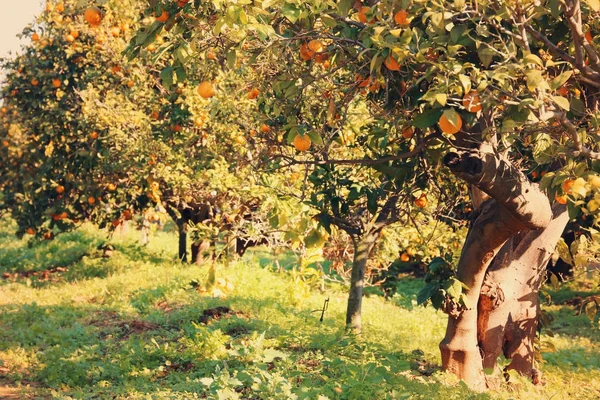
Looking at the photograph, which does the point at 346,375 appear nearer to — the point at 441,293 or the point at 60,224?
the point at 441,293

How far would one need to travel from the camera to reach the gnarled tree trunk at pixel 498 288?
6.18 metres

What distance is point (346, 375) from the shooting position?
6.12 m

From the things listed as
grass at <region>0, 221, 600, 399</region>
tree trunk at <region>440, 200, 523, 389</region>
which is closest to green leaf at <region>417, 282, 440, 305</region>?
tree trunk at <region>440, 200, 523, 389</region>

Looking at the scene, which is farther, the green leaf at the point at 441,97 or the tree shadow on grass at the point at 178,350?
the tree shadow on grass at the point at 178,350

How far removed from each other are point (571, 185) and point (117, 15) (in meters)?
9.21

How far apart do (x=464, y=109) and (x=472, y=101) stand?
302 millimetres

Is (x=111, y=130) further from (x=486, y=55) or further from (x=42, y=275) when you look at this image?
(x=486, y=55)

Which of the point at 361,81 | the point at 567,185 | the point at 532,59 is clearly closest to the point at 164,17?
the point at 361,81

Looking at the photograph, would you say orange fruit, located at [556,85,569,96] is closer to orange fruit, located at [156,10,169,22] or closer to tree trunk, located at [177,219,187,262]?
orange fruit, located at [156,10,169,22]

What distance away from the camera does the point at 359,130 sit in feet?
26.7

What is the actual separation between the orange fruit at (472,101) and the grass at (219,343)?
82.5 inches

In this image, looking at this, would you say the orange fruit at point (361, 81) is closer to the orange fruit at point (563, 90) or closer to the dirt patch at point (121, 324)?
the orange fruit at point (563, 90)

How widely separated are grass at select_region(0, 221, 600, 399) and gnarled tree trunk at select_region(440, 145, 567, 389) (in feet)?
0.95

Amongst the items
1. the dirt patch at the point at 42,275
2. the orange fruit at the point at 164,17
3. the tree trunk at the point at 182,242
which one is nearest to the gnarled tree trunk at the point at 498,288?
the orange fruit at the point at 164,17
